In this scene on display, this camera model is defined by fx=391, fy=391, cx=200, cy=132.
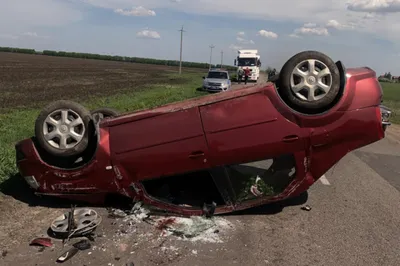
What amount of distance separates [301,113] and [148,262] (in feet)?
8.17

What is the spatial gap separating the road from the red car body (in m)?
0.52

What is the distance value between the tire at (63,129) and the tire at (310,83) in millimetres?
2557

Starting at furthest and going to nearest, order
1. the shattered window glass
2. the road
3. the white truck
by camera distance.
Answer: the white truck < the shattered window glass < the road

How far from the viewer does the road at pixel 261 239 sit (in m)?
4.12

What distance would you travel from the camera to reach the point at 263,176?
209 inches

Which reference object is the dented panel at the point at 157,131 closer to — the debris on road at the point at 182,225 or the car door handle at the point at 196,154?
the car door handle at the point at 196,154

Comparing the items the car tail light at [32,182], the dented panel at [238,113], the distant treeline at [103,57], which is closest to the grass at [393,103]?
the dented panel at [238,113]

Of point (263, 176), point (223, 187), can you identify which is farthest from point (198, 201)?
point (263, 176)

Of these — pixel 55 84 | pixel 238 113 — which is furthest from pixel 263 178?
pixel 55 84

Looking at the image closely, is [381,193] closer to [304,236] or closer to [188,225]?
[304,236]

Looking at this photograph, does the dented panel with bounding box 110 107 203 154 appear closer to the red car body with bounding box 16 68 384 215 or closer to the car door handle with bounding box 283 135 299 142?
the red car body with bounding box 16 68 384 215

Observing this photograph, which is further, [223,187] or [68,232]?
[223,187]

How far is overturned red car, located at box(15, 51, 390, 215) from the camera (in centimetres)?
479

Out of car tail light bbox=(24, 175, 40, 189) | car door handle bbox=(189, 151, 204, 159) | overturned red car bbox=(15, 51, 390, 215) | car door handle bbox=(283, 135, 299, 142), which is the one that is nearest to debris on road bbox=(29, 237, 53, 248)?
overturned red car bbox=(15, 51, 390, 215)
